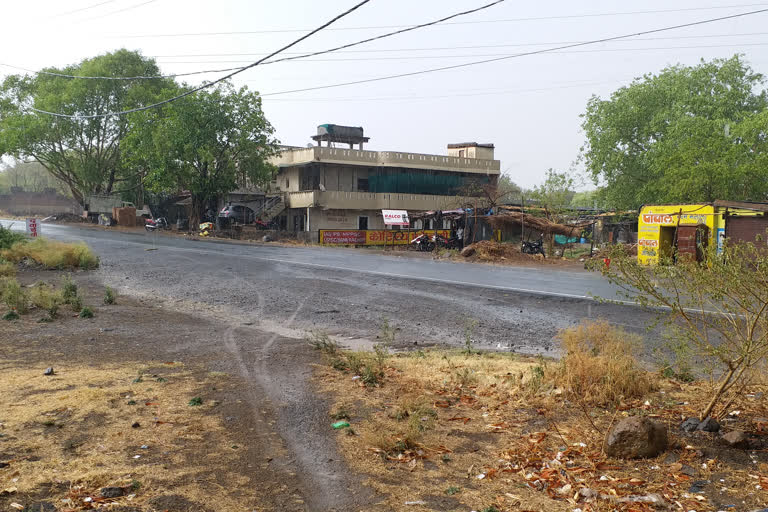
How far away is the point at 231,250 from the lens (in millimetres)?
30375

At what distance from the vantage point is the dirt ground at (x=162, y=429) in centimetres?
439

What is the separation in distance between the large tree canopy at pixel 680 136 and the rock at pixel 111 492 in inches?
1422

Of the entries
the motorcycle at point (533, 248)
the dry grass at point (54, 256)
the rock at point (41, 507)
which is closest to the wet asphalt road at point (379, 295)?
the dry grass at point (54, 256)

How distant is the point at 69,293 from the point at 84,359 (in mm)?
5534

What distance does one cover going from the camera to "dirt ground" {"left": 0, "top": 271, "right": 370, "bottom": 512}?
439cm

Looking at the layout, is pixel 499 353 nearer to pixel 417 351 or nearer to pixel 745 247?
pixel 417 351

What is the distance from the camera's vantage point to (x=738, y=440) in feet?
16.6

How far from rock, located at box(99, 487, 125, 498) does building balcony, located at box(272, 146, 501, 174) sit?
4713 centimetres

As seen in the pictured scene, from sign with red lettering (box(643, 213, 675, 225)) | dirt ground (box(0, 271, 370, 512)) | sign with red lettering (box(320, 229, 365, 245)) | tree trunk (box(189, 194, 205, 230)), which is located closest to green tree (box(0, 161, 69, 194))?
tree trunk (box(189, 194, 205, 230))

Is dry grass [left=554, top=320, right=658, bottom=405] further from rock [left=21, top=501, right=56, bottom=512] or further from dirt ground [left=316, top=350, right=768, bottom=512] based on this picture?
rock [left=21, top=501, right=56, bottom=512]

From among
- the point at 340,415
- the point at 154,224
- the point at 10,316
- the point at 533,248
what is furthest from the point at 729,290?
Answer: the point at 154,224

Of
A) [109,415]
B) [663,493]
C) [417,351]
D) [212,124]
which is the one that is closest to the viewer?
[663,493]

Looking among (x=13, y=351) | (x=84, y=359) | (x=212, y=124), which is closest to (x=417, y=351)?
(x=84, y=359)

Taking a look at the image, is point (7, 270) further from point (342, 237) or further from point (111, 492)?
point (342, 237)
